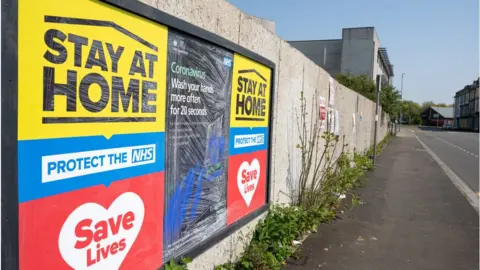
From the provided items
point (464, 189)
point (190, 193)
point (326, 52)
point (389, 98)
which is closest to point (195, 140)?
point (190, 193)

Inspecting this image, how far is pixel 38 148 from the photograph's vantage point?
171 centimetres

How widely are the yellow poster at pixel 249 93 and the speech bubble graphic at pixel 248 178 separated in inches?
16.6

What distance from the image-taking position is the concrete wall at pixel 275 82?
120 inches

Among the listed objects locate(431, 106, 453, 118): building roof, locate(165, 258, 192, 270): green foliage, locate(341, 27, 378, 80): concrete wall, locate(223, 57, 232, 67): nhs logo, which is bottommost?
locate(165, 258, 192, 270): green foliage

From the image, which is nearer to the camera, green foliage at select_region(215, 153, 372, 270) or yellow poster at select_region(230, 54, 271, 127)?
Answer: yellow poster at select_region(230, 54, 271, 127)

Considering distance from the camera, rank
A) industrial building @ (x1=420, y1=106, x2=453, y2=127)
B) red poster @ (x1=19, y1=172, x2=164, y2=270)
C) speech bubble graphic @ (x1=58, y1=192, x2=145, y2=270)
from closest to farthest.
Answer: red poster @ (x1=19, y1=172, x2=164, y2=270) → speech bubble graphic @ (x1=58, y1=192, x2=145, y2=270) → industrial building @ (x1=420, y1=106, x2=453, y2=127)

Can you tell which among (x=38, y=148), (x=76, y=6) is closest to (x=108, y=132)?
(x=38, y=148)

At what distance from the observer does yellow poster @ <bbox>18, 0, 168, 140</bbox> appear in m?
1.67

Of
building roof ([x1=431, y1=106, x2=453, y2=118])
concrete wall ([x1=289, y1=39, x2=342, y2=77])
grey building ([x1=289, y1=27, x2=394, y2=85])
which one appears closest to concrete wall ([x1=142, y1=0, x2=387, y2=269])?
grey building ([x1=289, y1=27, x2=394, y2=85])

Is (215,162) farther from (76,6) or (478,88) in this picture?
(478,88)

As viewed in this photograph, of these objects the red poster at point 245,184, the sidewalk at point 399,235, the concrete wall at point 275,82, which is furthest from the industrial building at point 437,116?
the red poster at point 245,184

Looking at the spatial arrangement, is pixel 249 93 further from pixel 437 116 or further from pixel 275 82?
pixel 437 116

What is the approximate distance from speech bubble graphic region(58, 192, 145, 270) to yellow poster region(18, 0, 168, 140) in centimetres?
42

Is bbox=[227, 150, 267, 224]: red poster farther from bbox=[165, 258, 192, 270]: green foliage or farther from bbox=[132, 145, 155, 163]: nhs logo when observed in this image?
bbox=[132, 145, 155, 163]: nhs logo
